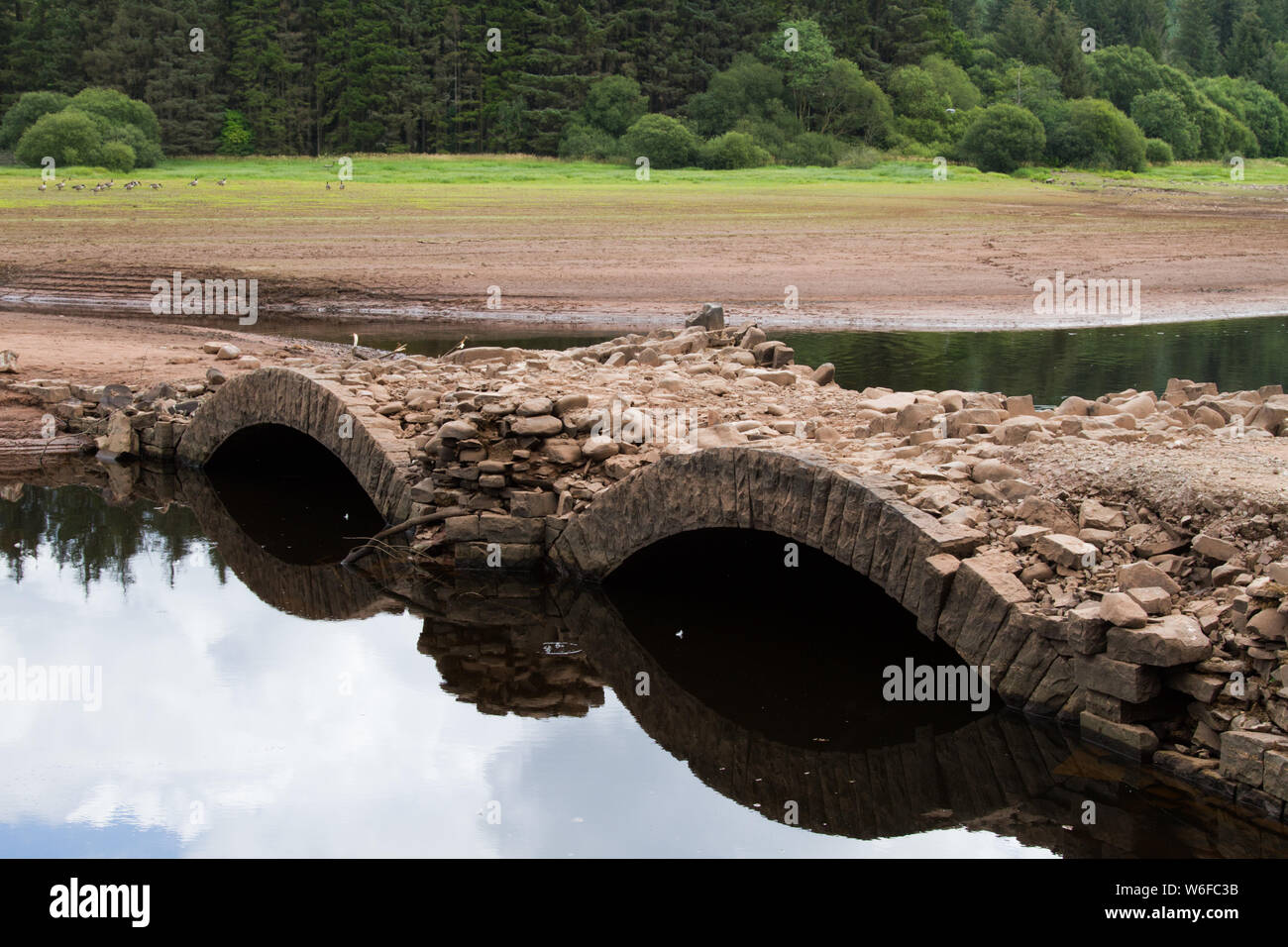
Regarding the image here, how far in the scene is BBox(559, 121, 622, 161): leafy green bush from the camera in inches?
1928

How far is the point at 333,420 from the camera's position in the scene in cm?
995

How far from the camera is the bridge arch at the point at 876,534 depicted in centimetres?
603

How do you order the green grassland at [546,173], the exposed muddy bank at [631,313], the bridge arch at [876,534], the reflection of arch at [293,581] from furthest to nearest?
the green grassland at [546,173]
the exposed muddy bank at [631,313]
the reflection of arch at [293,581]
the bridge arch at [876,534]

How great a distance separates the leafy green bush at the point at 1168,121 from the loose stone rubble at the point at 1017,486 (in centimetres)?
4646

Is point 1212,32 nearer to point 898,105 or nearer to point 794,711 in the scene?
point 898,105

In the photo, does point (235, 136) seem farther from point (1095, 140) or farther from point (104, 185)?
point (1095, 140)

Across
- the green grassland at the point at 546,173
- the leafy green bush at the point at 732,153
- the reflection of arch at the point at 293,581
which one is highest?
the leafy green bush at the point at 732,153

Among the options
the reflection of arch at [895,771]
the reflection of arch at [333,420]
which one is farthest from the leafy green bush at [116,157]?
the reflection of arch at [895,771]

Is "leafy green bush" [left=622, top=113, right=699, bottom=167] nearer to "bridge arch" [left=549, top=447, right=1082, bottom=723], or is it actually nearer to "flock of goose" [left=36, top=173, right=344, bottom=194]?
"flock of goose" [left=36, top=173, right=344, bottom=194]

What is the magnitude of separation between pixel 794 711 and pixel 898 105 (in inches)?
2059

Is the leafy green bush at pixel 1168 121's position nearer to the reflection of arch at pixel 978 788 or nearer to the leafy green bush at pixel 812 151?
the leafy green bush at pixel 812 151

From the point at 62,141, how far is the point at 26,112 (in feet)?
14.2

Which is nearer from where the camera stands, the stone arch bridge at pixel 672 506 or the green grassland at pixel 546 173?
the stone arch bridge at pixel 672 506

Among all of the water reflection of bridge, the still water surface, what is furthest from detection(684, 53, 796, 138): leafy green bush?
the water reflection of bridge
